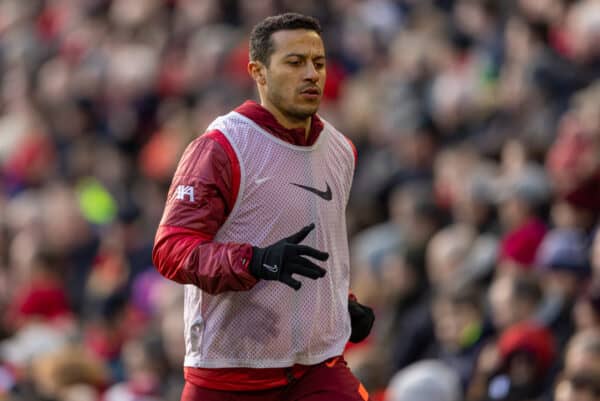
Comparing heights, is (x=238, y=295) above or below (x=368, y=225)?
above

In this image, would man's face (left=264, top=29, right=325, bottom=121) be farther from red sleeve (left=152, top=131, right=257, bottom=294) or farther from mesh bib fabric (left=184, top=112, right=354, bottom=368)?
red sleeve (left=152, top=131, right=257, bottom=294)

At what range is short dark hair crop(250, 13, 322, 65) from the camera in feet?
19.4

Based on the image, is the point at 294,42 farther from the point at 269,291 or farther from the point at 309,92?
the point at 269,291

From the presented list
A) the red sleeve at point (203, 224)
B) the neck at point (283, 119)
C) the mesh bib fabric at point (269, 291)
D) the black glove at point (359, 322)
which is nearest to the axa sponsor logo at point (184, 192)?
the red sleeve at point (203, 224)

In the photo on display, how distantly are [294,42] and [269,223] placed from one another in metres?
0.69

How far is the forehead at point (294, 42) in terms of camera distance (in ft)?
19.3

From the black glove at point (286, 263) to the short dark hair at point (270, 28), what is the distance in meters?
0.85

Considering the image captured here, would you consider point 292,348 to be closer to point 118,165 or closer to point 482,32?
point 482,32

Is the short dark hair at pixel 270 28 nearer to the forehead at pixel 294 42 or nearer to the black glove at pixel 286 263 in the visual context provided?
the forehead at pixel 294 42

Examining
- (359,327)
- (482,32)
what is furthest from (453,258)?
(359,327)

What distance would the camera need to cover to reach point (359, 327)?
20.3 ft

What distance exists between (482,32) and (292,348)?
6.55 metres

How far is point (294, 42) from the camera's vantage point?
19.3 feet

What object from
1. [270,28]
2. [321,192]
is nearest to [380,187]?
[321,192]
